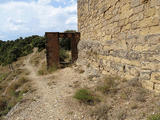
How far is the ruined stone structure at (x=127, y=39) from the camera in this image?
286 cm

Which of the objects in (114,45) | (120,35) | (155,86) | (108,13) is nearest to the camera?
(155,86)

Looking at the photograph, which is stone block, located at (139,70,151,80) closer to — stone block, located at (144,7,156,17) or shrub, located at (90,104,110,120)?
shrub, located at (90,104,110,120)

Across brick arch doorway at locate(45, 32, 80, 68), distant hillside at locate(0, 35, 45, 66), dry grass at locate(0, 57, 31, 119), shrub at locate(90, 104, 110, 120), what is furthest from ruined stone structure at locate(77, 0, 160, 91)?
distant hillside at locate(0, 35, 45, 66)

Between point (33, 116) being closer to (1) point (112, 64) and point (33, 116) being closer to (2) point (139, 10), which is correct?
(1) point (112, 64)

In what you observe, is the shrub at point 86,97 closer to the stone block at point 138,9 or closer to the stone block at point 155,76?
the stone block at point 155,76

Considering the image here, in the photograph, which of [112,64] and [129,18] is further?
[112,64]

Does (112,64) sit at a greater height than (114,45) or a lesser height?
lesser

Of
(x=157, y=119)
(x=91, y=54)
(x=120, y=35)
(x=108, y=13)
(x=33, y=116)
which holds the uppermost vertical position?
(x=108, y=13)

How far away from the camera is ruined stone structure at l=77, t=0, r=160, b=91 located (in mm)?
2861

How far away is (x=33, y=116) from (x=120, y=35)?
3.27m

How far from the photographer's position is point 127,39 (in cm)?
370

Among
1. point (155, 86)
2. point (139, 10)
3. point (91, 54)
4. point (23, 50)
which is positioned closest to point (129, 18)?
point (139, 10)

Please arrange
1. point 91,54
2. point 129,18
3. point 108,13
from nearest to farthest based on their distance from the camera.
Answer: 1. point 129,18
2. point 108,13
3. point 91,54

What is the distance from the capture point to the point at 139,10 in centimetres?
321
